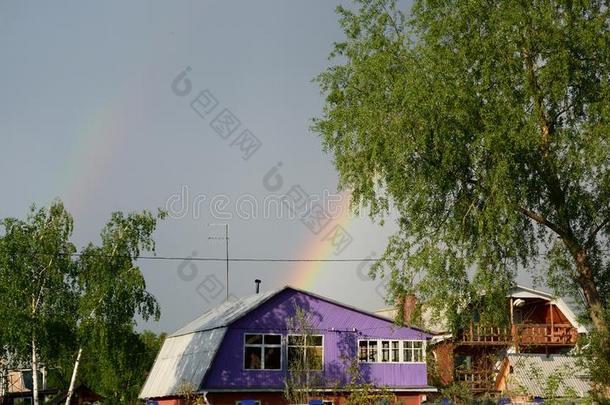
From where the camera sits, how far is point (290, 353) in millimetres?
34281

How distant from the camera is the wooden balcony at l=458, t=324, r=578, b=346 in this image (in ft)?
137

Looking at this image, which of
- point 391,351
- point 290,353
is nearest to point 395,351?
point 391,351

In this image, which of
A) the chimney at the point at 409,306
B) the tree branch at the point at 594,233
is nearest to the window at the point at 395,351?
the chimney at the point at 409,306

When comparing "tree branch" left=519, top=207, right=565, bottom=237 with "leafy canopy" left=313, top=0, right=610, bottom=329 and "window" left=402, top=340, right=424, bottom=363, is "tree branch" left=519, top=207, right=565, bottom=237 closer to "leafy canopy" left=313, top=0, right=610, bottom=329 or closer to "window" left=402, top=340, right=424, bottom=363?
"leafy canopy" left=313, top=0, right=610, bottom=329

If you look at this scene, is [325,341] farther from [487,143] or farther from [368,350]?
[487,143]

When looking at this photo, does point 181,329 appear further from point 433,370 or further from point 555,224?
point 555,224

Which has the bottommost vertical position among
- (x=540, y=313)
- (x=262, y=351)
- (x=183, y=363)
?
(x=183, y=363)

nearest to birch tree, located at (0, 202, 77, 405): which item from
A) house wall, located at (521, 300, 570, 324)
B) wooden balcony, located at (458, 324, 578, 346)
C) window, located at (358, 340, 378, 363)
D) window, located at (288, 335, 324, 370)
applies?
window, located at (288, 335, 324, 370)

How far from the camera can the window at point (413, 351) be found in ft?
119

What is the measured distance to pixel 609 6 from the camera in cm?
2269

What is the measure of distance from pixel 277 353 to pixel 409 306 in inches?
393

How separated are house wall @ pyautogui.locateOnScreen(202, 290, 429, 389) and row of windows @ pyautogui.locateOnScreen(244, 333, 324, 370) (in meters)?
0.24

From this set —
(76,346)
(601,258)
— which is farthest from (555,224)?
(76,346)

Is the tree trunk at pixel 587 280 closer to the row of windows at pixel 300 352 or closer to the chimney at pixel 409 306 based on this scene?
the chimney at pixel 409 306
